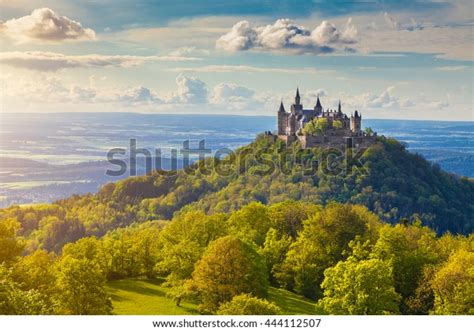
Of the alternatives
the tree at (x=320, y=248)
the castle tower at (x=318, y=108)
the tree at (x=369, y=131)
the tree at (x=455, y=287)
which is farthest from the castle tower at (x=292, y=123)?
the tree at (x=455, y=287)

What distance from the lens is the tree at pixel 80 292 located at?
59.3 feet

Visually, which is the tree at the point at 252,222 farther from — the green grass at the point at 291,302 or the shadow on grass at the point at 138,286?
the shadow on grass at the point at 138,286

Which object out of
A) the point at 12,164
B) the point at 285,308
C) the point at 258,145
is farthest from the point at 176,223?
the point at 258,145

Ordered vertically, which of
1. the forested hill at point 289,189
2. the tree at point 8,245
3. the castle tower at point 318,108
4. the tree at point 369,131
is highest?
the castle tower at point 318,108

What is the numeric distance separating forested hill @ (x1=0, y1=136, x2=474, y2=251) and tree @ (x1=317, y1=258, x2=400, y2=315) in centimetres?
3729

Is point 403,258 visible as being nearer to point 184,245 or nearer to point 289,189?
point 184,245

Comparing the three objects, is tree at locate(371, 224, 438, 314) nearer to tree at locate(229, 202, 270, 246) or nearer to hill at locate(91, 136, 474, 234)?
tree at locate(229, 202, 270, 246)

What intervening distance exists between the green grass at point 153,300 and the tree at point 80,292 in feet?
5.21

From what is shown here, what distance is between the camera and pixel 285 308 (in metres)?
22.4

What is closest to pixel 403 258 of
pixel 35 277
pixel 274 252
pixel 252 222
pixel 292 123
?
pixel 274 252

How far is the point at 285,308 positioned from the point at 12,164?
102 feet

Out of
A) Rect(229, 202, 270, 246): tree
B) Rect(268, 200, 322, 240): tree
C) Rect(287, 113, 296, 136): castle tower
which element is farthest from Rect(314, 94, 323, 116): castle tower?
Rect(268, 200, 322, 240): tree
